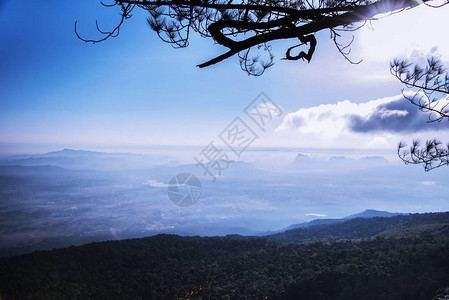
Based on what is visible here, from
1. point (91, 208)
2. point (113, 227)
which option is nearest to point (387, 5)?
point (113, 227)

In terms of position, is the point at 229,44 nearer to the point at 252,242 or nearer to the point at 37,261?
the point at 37,261

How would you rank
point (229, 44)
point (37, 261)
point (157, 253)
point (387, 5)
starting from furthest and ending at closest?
point (157, 253)
point (37, 261)
point (229, 44)
point (387, 5)

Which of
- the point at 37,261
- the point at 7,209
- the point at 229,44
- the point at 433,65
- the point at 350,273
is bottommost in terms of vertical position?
the point at 7,209

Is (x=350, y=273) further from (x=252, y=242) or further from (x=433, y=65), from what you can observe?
(x=433, y=65)

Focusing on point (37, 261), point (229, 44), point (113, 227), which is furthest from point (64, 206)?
point (229, 44)

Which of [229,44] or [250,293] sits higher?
[229,44]

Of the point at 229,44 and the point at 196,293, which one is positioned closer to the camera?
the point at 229,44

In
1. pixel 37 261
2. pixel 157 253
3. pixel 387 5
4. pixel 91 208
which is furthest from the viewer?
pixel 91 208
